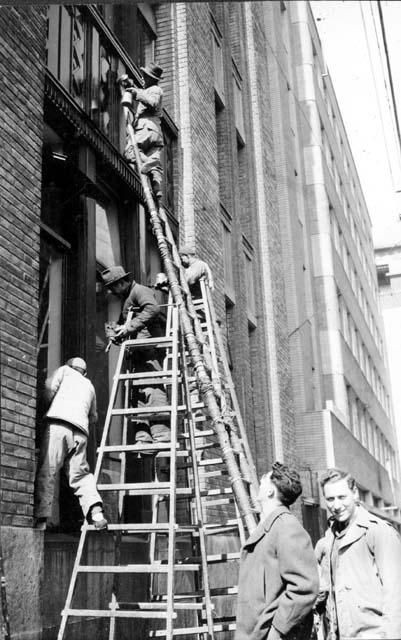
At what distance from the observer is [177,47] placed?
11164mm

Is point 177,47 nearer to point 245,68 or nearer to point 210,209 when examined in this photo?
point 210,209

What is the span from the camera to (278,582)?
3.59m

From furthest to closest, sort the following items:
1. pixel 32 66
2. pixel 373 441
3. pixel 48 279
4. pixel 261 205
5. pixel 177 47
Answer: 1. pixel 373 441
2. pixel 261 205
3. pixel 177 47
4. pixel 48 279
5. pixel 32 66

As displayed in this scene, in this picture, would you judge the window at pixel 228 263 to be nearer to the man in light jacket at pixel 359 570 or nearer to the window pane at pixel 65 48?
the window pane at pixel 65 48

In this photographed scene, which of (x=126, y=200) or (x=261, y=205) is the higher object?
(x=261, y=205)

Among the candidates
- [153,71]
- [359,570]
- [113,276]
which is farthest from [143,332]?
[359,570]

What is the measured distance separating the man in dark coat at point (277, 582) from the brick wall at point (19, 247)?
2007mm

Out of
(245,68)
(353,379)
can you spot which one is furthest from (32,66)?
(353,379)

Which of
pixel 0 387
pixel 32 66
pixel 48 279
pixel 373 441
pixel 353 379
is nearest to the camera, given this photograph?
pixel 0 387

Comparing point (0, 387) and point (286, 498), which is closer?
point (286, 498)

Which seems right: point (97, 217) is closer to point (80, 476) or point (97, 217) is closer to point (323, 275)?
point (80, 476)

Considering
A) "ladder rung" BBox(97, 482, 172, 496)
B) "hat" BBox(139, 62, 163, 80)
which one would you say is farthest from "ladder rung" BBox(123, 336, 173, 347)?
"hat" BBox(139, 62, 163, 80)

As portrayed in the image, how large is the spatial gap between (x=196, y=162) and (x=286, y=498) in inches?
322

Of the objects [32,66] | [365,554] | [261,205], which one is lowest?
[365,554]
